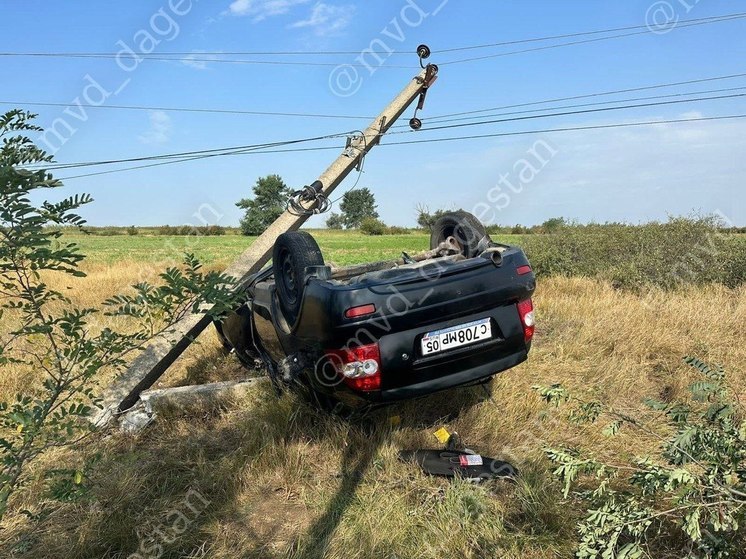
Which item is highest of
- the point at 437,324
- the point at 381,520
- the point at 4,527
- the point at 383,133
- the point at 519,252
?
the point at 383,133

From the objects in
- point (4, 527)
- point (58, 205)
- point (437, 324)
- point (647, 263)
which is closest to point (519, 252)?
point (437, 324)

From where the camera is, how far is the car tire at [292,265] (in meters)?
3.36

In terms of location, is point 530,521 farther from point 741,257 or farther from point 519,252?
point 741,257

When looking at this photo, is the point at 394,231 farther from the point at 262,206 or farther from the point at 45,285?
the point at 45,285

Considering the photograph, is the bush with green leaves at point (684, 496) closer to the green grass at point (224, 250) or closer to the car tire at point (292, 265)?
the car tire at point (292, 265)

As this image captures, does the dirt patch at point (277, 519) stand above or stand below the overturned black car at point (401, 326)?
below

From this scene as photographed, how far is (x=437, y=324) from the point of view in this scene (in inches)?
121

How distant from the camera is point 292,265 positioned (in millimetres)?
3447

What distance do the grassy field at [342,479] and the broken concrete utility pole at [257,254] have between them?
695mm

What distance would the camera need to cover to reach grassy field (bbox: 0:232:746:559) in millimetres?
2557

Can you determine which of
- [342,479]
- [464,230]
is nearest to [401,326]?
[342,479]

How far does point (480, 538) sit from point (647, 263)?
28.3 feet

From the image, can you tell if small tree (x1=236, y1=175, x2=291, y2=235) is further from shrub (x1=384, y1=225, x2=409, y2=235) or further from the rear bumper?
the rear bumper

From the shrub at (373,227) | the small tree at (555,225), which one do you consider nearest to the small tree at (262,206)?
the shrub at (373,227)
